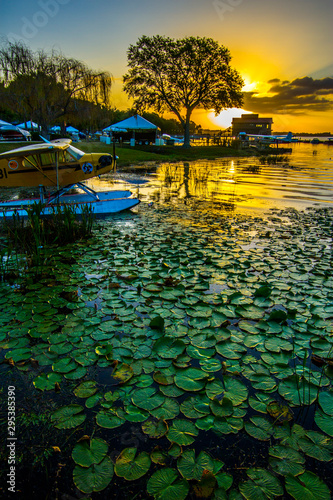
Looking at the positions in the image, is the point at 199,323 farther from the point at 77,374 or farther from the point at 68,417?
the point at 68,417

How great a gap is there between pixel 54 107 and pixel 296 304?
2802 cm

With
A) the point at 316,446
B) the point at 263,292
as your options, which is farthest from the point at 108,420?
the point at 263,292

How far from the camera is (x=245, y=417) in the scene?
2150 millimetres

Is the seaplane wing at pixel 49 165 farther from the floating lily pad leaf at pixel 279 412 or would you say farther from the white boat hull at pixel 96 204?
the floating lily pad leaf at pixel 279 412

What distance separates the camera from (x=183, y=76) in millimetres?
39156

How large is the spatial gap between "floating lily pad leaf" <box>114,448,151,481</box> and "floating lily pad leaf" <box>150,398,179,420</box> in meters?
0.31

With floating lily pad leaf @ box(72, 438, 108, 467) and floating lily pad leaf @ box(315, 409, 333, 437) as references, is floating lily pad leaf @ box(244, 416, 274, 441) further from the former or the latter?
floating lily pad leaf @ box(72, 438, 108, 467)

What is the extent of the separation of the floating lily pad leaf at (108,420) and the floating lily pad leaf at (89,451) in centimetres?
13

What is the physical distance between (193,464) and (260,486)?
0.40 m

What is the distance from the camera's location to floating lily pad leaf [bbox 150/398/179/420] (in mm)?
2102

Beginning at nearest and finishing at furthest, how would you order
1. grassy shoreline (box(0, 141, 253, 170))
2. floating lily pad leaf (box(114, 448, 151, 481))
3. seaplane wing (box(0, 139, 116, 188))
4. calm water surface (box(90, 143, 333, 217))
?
floating lily pad leaf (box(114, 448, 151, 481)) < seaplane wing (box(0, 139, 116, 188)) < calm water surface (box(90, 143, 333, 217)) < grassy shoreline (box(0, 141, 253, 170))

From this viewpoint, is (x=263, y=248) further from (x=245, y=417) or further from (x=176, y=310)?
(x=245, y=417)

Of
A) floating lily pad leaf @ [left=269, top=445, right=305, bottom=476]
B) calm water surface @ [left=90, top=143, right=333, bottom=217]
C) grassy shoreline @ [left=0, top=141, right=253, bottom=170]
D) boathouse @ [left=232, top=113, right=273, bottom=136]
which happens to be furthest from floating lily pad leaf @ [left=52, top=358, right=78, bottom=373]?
boathouse @ [left=232, top=113, right=273, bottom=136]

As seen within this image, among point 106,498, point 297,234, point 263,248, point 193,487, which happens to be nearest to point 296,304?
point 263,248
